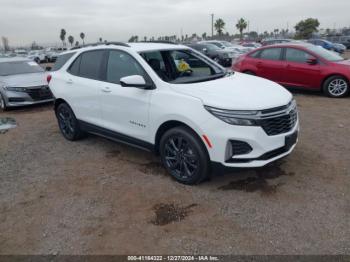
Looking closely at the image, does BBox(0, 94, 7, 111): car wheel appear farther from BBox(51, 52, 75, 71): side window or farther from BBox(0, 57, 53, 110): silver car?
BBox(51, 52, 75, 71): side window

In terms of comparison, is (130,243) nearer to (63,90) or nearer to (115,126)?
(115,126)

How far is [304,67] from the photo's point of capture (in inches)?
349

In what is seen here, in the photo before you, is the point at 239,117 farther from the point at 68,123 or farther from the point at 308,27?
the point at 308,27

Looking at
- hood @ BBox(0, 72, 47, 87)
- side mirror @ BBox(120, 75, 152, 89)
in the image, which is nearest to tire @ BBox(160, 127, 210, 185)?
side mirror @ BBox(120, 75, 152, 89)

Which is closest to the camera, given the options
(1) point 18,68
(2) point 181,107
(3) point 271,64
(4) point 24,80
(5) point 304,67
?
(2) point 181,107

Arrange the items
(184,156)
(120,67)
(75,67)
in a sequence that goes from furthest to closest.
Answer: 1. (75,67)
2. (120,67)
3. (184,156)

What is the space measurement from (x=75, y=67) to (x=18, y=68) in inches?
211

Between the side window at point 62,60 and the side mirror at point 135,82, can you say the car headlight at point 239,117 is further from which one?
the side window at point 62,60

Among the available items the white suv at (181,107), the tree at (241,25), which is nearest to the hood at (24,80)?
the white suv at (181,107)

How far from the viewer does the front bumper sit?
3.51 metres

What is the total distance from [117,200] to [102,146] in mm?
2079

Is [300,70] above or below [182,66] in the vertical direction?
below

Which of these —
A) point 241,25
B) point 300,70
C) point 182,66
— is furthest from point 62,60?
point 241,25

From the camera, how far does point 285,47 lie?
9.32m
